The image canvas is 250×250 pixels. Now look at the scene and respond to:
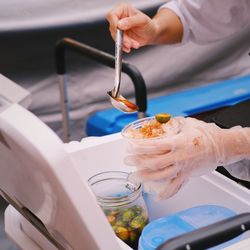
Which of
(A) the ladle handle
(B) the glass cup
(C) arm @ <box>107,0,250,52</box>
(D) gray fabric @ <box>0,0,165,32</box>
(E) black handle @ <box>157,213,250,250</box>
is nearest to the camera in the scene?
(E) black handle @ <box>157,213,250,250</box>

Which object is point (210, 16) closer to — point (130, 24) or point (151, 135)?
point (130, 24)

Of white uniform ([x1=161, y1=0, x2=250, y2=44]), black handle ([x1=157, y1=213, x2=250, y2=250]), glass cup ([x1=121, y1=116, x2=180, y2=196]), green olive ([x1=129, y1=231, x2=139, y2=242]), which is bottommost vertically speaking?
green olive ([x1=129, y1=231, x2=139, y2=242])

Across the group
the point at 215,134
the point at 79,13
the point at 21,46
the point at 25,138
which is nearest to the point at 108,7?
the point at 79,13

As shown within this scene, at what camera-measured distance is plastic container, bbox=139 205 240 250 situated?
810 millimetres

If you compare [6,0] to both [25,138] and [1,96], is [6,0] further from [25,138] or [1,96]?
[25,138]

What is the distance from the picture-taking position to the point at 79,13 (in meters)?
2.11

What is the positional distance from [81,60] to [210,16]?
940mm

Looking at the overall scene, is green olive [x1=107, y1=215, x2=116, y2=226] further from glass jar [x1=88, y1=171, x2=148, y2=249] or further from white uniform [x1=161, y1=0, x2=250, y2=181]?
white uniform [x1=161, y1=0, x2=250, y2=181]

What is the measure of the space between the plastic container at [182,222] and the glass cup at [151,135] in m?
0.06

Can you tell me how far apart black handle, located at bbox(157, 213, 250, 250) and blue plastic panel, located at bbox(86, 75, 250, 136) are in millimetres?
1208

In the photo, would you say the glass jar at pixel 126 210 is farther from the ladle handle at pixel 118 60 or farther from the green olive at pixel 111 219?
the ladle handle at pixel 118 60

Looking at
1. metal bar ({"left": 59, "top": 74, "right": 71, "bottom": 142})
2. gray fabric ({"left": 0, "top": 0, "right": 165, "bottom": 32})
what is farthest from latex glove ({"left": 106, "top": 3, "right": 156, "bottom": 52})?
gray fabric ({"left": 0, "top": 0, "right": 165, "bottom": 32})

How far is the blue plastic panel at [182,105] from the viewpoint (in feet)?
6.10

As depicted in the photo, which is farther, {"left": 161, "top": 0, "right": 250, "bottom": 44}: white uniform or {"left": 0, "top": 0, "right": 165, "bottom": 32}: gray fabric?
{"left": 0, "top": 0, "right": 165, "bottom": 32}: gray fabric
